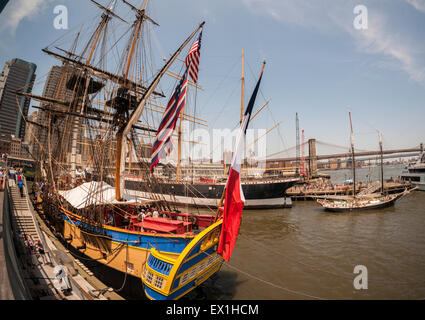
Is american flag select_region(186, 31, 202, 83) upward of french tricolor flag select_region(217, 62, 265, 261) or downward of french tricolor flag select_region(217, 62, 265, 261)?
upward

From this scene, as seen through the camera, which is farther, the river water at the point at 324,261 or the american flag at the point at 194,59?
the american flag at the point at 194,59

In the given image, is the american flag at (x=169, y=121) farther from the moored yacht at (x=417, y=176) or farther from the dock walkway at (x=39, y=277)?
the moored yacht at (x=417, y=176)

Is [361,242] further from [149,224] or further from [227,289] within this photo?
[149,224]

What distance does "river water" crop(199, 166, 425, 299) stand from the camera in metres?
8.26

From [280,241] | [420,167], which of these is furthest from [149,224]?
Result: [420,167]

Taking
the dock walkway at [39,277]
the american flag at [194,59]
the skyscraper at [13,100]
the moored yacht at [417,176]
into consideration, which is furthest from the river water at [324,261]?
the skyscraper at [13,100]

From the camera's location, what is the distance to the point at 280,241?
1443 cm

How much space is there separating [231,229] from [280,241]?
398 inches

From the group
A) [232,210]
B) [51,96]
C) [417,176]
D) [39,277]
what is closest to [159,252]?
[232,210]

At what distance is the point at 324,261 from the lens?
35.9 ft

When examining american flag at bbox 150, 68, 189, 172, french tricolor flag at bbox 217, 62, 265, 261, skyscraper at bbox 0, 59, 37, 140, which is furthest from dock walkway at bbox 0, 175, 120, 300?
skyscraper at bbox 0, 59, 37, 140

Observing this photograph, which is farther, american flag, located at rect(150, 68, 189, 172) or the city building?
the city building

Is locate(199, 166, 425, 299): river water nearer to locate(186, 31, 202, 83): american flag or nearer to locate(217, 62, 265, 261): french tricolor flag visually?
locate(217, 62, 265, 261): french tricolor flag

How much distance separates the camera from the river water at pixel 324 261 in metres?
8.26
